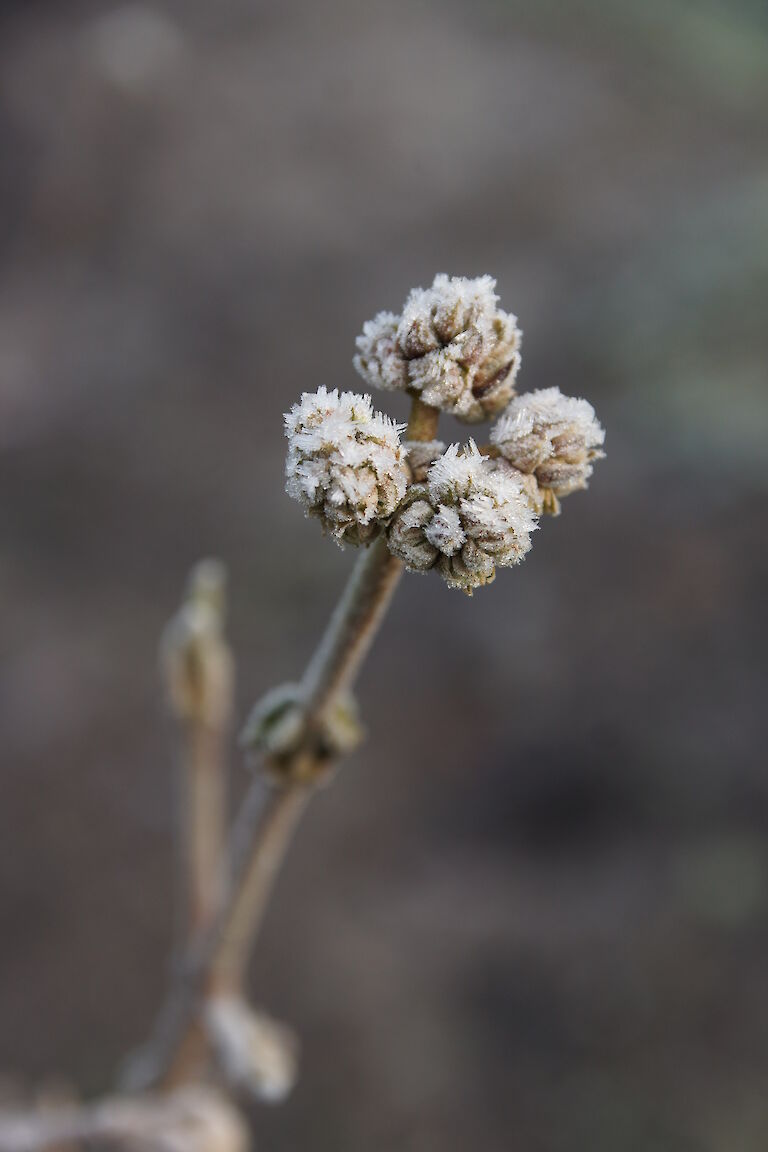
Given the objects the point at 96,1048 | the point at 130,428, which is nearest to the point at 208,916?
the point at 96,1048

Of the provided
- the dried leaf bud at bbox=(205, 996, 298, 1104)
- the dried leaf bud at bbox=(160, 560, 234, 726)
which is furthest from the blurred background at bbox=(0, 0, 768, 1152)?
the dried leaf bud at bbox=(160, 560, 234, 726)

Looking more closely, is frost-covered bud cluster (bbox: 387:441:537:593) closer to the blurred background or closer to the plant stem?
the plant stem

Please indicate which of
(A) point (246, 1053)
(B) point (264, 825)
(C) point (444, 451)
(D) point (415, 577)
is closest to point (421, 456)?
(C) point (444, 451)

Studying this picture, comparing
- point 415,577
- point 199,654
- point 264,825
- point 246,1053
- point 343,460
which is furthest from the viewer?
point 415,577

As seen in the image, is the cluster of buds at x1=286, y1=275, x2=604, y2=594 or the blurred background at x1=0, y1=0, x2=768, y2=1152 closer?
the cluster of buds at x1=286, y1=275, x2=604, y2=594

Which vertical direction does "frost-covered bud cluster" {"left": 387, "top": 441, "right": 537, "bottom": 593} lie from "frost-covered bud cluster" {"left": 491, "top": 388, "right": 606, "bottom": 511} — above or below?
below

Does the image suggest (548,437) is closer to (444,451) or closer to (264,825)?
(444,451)
